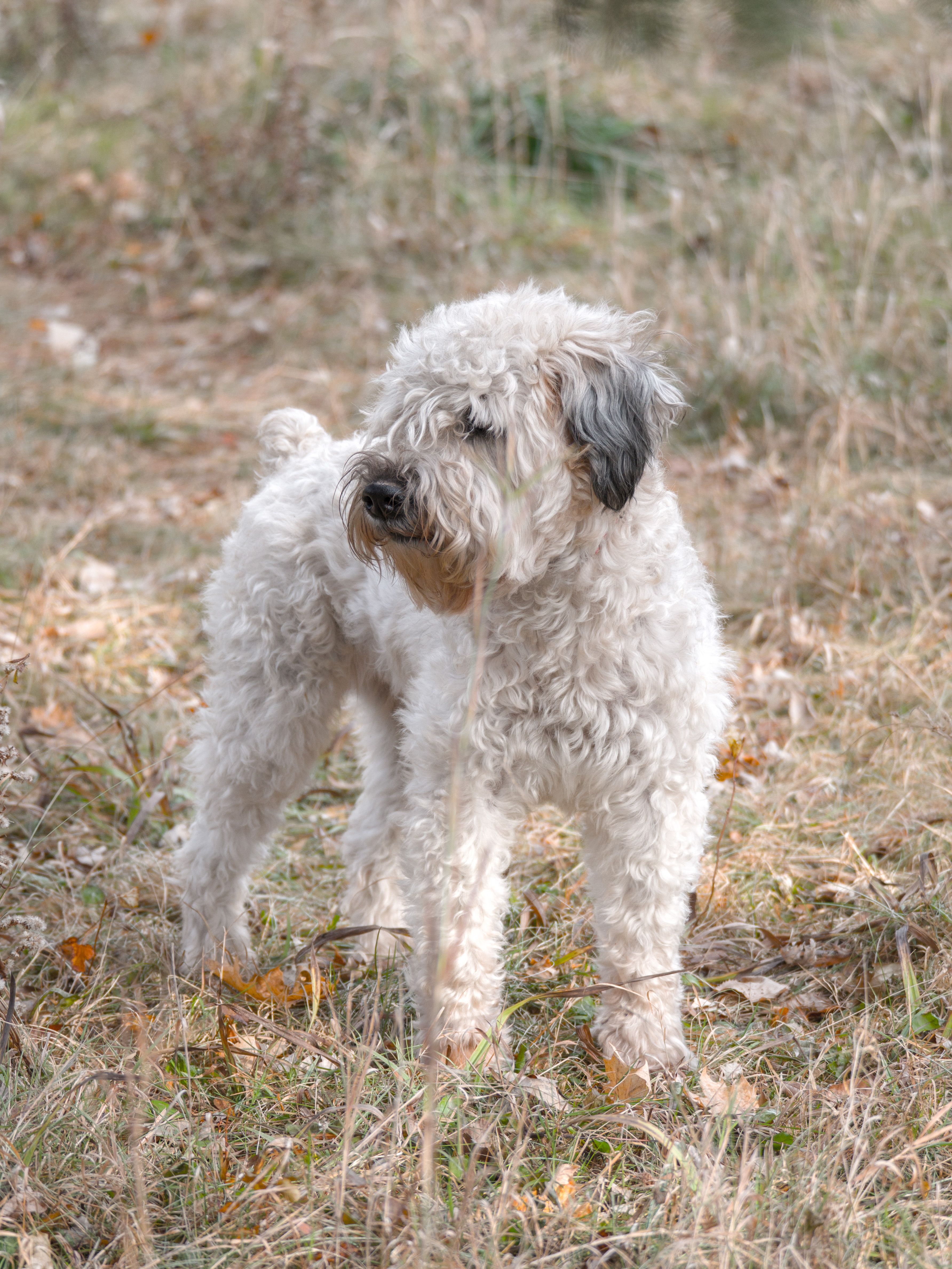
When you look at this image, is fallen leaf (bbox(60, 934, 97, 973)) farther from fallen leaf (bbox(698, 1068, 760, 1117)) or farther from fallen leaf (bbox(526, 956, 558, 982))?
fallen leaf (bbox(698, 1068, 760, 1117))

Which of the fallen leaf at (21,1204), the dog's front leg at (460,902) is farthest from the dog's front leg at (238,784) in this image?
the fallen leaf at (21,1204)

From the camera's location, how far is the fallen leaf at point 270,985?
3232mm

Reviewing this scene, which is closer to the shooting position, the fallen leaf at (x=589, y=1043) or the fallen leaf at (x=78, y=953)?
the fallen leaf at (x=589, y=1043)

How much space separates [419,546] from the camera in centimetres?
278

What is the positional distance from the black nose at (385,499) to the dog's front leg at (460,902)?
0.66 m

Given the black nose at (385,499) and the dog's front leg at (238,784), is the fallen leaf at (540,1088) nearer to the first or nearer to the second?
the dog's front leg at (238,784)

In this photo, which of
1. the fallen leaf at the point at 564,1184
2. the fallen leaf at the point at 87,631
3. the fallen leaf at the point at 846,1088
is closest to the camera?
the fallen leaf at the point at 564,1184

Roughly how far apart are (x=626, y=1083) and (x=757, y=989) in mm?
611

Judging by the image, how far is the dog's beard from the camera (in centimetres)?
277

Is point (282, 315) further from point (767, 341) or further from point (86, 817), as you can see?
point (86, 817)

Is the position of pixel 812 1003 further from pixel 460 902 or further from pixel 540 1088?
pixel 460 902

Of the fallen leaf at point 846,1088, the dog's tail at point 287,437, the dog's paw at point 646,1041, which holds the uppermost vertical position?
the dog's tail at point 287,437

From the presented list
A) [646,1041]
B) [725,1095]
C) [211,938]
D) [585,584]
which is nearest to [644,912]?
[646,1041]

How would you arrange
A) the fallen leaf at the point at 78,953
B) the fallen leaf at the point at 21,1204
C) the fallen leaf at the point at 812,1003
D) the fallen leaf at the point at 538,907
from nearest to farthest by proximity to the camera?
the fallen leaf at the point at 21,1204, the fallen leaf at the point at 812,1003, the fallen leaf at the point at 78,953, the fallen leaf at the point at 538,907
